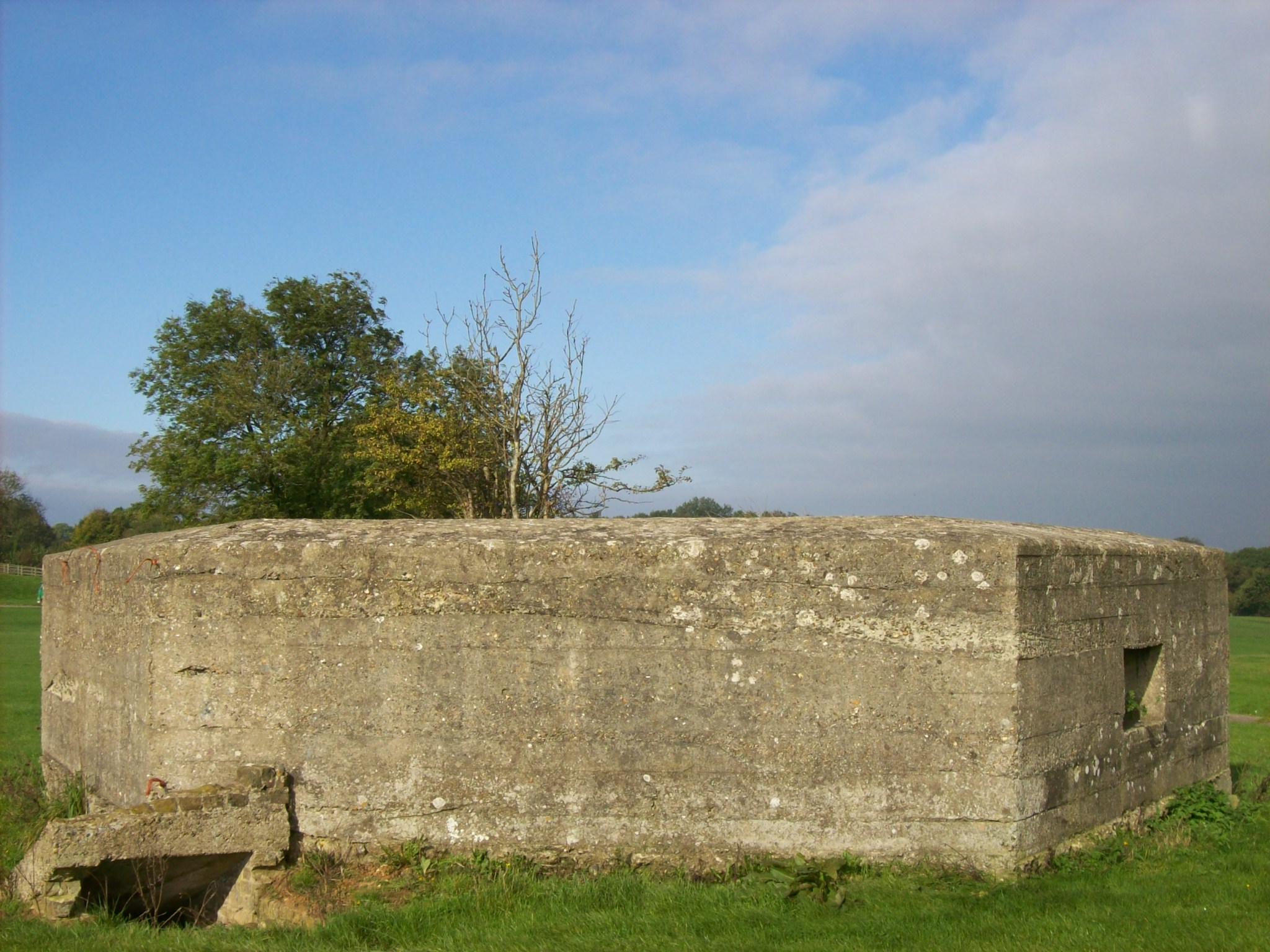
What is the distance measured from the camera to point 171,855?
16.0 ft

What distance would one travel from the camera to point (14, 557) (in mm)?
60562

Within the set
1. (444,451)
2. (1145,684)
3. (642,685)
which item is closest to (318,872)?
(642,685)

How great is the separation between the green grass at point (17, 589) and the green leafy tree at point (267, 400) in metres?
21.4

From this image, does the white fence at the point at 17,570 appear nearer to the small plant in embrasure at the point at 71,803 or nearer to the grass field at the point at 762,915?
the small plant in embrasure at the point at 71,803

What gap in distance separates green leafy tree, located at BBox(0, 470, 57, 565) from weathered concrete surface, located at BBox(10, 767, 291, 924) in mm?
58460

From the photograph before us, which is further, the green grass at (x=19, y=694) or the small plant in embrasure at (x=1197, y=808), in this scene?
the green grass at (x=19, y=694)

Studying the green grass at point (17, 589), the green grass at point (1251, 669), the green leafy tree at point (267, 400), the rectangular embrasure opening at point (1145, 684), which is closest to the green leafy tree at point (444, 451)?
the green leafy tree at point (267, 400)

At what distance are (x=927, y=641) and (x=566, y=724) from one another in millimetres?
1981

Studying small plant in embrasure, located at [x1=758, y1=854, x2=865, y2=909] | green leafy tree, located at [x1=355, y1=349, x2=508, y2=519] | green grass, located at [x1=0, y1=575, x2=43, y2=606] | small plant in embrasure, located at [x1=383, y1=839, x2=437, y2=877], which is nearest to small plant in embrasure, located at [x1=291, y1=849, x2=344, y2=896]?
small plant in embrasure, located at [x1=383, y1=839, x2=437, y2=877]

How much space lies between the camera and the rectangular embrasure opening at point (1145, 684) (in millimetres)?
6293

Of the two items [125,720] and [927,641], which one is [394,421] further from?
[927,641]

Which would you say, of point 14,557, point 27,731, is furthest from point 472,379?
point 14,557

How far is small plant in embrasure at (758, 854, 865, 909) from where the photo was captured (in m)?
4.65

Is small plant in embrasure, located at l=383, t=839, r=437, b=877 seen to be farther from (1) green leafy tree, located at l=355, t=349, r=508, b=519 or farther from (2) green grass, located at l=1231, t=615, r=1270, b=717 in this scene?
(2) green grass, located at l=1231, t=615, r=1270, b=717
